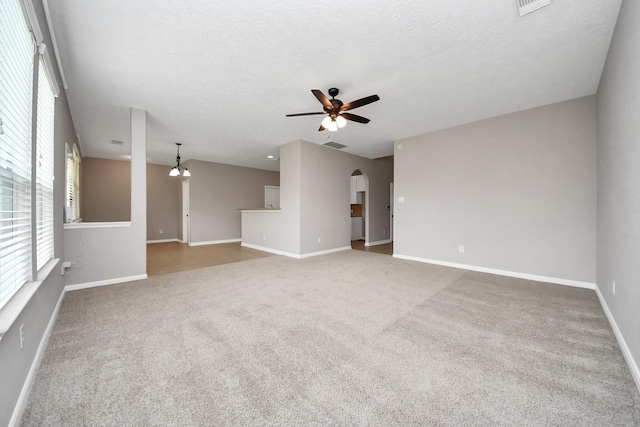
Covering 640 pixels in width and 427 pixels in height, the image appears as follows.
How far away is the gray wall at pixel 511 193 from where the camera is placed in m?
3.39

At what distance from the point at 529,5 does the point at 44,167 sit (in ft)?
13.9

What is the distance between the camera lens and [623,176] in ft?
6.55

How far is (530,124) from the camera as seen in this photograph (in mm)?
3748

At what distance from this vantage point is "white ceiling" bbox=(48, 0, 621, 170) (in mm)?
1978

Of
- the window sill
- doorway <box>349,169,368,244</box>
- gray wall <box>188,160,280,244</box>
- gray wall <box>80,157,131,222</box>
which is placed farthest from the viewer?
doorway <box>349,169,368,244</box>

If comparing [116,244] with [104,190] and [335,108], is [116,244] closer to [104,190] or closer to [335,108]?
[335,108]

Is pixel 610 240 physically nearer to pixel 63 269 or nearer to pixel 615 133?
pixel 615 133

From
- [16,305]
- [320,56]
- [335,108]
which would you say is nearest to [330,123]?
[335,108]

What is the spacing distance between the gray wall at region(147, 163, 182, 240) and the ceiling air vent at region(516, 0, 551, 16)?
8667mm

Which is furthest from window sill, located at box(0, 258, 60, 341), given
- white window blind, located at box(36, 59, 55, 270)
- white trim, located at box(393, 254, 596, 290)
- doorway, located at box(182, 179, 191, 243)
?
doorway, located at box(182, 179, 191, 243)

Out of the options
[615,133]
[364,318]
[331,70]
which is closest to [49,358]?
[364,318]

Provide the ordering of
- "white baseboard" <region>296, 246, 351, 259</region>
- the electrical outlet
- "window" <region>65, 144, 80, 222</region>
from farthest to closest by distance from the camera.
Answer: "white baseboard" <region>296, 246, 351, 259</region> < "window" <region>65, 144, 80, 222</region> < the electrical outlet

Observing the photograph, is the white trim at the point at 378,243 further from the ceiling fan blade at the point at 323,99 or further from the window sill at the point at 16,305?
the window sill at the point at 16,305

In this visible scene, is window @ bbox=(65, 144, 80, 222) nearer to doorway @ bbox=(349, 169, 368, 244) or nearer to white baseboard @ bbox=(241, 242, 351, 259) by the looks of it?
white baseboard @ bbox=(241, 242, 351, 259)
